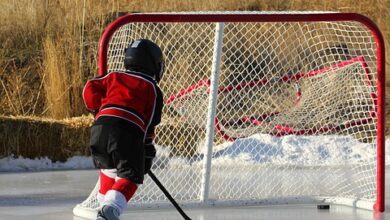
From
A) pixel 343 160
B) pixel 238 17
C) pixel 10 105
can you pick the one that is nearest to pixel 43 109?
pixel 10 105

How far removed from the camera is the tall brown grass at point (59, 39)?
34.7 ft

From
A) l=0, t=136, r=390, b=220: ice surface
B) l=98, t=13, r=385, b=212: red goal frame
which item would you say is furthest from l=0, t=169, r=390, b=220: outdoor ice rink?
l=98, t=13, r=385, b=212: red goal frame

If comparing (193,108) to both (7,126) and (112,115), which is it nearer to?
(7,126)

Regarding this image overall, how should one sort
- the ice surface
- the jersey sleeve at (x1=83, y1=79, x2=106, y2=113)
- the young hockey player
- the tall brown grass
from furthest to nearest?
the tall brown grass
the ice surface
the jersey sleeve at (x1=83, y1=79, x2=106, y2=113)
the young hockey player

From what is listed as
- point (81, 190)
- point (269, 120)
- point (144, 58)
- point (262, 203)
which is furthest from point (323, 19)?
point (269, 120)

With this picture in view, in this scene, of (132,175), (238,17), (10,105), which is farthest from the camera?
(10,105)

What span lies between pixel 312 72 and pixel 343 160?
0.75m

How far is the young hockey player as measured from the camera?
16.0ft

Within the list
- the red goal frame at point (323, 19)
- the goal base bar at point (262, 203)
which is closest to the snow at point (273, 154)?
the goal base bar at point (262, 203)

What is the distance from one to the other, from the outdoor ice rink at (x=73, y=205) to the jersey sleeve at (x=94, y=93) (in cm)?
129

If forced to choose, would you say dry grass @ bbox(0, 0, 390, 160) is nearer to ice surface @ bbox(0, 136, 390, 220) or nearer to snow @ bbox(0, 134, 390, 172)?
snow @ bbox(0, 134, 390, 172)

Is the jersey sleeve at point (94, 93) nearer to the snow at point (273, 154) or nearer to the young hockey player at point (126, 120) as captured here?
the young hockey player at point (126, 120)

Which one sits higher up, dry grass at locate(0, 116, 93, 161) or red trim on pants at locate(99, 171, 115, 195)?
red trim on pants at locate(99, 171, 115, 195)

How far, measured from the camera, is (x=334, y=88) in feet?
26.4
